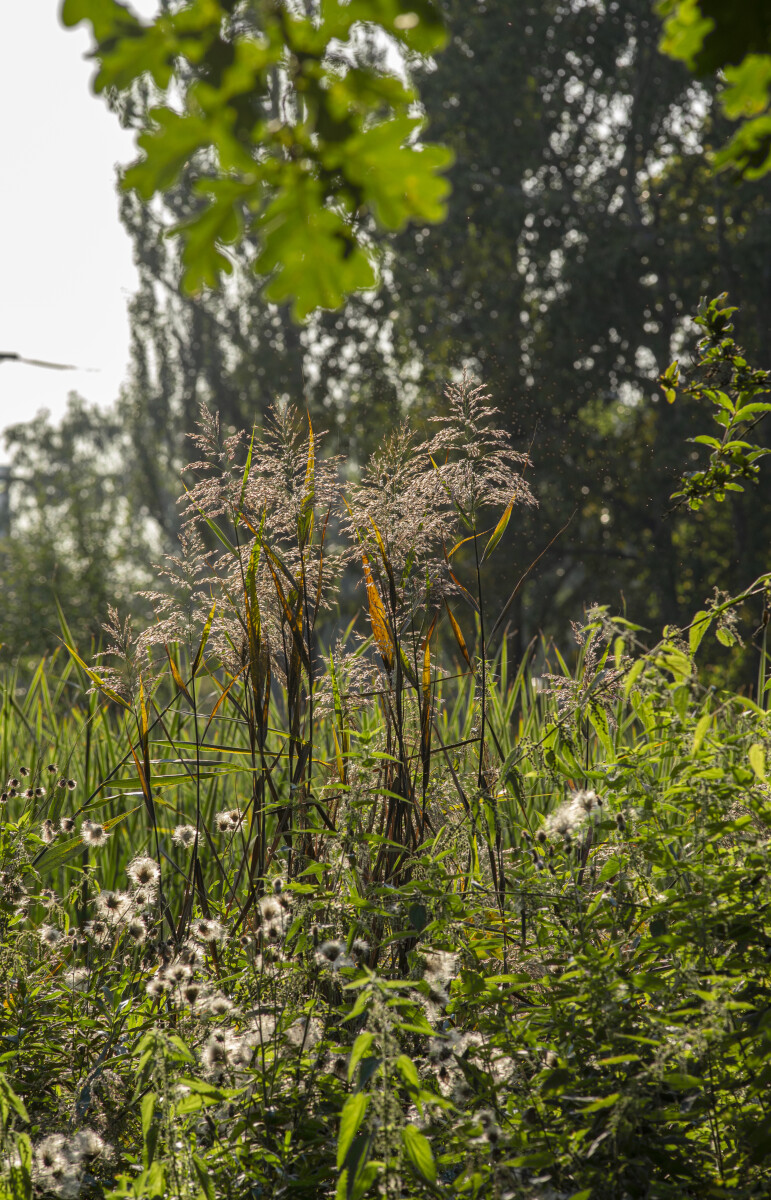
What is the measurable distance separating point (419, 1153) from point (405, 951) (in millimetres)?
749

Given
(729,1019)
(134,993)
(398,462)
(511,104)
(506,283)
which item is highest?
(511,104)

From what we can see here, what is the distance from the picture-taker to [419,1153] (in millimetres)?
1122

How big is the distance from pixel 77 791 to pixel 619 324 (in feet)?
39.5

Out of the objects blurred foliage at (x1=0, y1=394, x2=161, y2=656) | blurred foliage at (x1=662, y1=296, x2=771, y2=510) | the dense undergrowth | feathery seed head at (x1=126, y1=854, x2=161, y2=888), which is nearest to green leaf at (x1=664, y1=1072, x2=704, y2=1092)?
the dense undergrowth

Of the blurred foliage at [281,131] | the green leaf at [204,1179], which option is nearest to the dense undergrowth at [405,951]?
the green leaf at [204,1179]

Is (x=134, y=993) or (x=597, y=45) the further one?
(x=597, y=45)

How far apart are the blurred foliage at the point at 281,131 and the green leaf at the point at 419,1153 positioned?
3.31 ft

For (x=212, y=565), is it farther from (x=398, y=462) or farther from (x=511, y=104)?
(x=511, y=104)

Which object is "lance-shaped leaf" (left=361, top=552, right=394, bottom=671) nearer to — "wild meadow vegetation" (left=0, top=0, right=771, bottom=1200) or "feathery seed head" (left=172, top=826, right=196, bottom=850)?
"wild meadow vegetation" (left=0, top=0, right=771, bottom=1200)

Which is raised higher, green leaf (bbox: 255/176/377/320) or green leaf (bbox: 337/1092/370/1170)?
green leaf (bbox: 255/176/377/320)

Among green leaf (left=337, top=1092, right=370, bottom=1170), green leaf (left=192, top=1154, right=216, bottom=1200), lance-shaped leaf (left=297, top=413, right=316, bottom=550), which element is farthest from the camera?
lance-shaped leaf (left=297, top=413, right=316, bottom=550)

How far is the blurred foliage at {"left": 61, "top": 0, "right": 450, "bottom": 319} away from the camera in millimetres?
838

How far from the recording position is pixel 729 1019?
1.30 metres

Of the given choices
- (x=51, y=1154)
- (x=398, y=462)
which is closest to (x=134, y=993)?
(x=51, y=1154)
